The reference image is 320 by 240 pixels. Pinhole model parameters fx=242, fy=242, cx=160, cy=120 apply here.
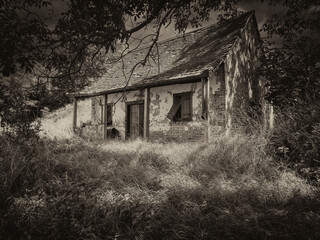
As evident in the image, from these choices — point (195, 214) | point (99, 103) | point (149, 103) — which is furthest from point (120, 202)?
point (99, 103)

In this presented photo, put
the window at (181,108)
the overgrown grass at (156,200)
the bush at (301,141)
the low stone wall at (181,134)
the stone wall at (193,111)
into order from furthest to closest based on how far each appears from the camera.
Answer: the window at (181,108) < the stone wall at (193,111) < the low stone wall at (181,134) < the bush at (301,141) < the overgrown grass at (156,200)

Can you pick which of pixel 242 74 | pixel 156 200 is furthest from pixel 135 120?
pixel 156 200

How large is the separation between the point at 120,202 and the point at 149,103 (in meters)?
8.10

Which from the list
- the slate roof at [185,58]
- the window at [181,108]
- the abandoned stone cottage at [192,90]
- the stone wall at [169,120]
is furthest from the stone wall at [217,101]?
the window at [181,108]

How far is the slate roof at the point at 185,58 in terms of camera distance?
32.4ft

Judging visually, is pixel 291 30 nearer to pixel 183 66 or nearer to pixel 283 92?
pixel 283 92

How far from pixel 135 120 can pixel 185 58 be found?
12.7 ft

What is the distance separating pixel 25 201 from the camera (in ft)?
11.1

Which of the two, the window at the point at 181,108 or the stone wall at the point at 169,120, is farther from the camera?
the window at the point at 181,108

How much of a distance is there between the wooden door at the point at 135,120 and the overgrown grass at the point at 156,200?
697 centimetres

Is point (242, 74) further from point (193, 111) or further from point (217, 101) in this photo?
point (193, 111)

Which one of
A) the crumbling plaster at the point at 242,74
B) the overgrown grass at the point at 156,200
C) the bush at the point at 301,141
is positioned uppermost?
the crumbling plaster at the point at 242,74

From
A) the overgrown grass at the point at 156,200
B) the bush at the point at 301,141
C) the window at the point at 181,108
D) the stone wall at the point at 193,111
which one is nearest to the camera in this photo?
the overgrown grass at the point at 156,200

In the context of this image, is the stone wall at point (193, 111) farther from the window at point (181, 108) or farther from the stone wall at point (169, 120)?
the window at point (181, 108)
